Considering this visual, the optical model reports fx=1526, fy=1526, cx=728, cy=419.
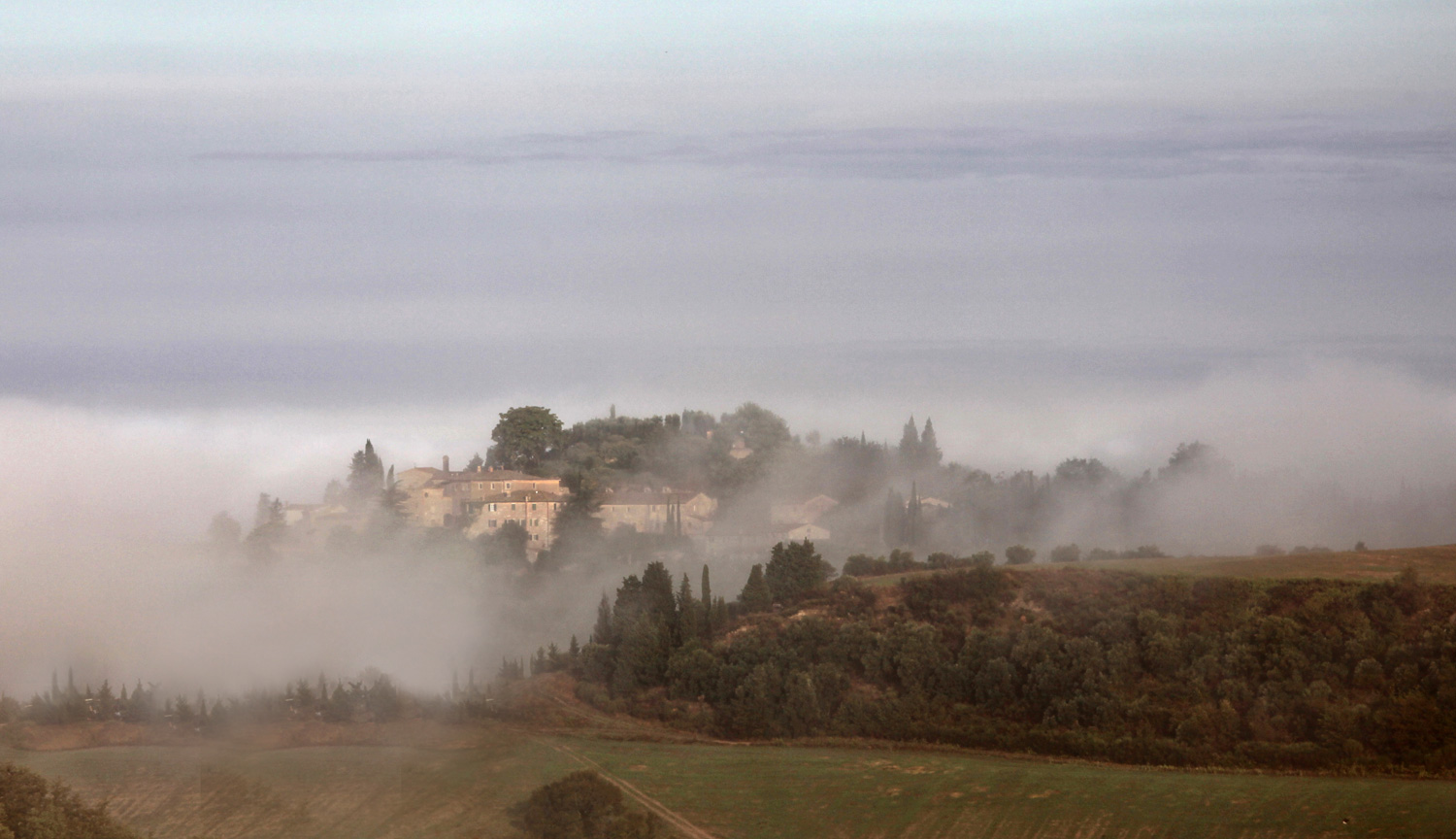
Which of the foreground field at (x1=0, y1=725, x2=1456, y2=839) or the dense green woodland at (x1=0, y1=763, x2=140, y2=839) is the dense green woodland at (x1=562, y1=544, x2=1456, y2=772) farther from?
the dense green woodland at (x1=0, y1=763, x2=140, y2=839)

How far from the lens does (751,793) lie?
6894cm

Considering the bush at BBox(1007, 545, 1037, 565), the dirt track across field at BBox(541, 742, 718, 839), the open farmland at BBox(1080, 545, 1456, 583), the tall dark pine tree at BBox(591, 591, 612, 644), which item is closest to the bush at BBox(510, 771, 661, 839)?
the dirt track across field at BBox(541, 742, 718, 839)

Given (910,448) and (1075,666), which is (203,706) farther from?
(910,448)

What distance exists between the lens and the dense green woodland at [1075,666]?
68.6 metres

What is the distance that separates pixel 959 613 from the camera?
84750mm

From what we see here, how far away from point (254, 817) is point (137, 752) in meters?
12.8

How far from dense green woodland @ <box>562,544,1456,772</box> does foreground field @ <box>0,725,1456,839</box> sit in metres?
2.80

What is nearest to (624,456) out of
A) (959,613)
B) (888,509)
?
(888,509)

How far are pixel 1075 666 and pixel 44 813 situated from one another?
46.8 m

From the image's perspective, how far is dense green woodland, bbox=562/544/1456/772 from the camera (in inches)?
2699

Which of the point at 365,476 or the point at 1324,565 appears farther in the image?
the point at 365,476

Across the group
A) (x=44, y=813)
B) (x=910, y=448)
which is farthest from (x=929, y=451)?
(x=44, y=813)

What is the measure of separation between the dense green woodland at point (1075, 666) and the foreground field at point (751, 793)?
2798 millimetres

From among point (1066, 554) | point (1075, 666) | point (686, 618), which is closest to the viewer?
point (1075, 666)
